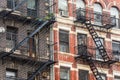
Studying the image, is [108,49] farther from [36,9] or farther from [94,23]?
[36,9]

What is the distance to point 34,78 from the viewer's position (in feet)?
147

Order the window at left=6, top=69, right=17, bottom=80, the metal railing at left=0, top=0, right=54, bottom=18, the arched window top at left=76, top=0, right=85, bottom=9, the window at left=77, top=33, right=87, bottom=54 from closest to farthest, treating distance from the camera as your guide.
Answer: the window at left=6, top=69, right=17, bottom=80 < the metal railing at left=0, top=0, right=54, bottom=18 < the window at left=77, top=33, right=87, bottom=54 < the arched window top at left=76, top=0, right=85, bottom=9

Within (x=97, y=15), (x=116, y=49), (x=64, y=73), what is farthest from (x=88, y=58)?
(x=97, y=15)

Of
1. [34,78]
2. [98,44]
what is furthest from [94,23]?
[34,78]

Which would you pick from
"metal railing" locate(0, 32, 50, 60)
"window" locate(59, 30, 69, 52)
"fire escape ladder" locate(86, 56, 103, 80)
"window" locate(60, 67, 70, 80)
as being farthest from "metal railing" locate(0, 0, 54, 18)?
"fire escape ladder" locate(86, 56, 103, 80)

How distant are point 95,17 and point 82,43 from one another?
3076mm

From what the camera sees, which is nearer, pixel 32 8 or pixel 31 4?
pixel 32 8

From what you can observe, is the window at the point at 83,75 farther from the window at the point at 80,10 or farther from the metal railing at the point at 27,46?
the window at the point at 80,10

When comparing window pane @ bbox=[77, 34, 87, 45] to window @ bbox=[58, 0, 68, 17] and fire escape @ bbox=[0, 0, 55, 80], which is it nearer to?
window @ bbox=[58, 0, 68, 17]

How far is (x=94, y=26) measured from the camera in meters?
49.7

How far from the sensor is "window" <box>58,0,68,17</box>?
4859 cm

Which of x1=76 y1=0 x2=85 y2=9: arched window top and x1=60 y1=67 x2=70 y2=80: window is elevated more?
x1=76 y1=0 x2=85 y2=9: arched window top

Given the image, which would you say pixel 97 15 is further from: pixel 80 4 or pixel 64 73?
pixel 64 73

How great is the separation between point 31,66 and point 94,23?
805cm
